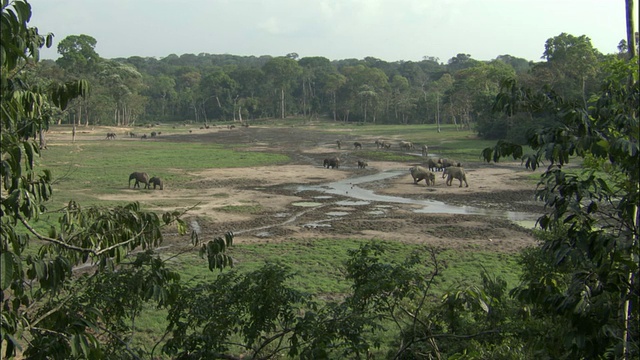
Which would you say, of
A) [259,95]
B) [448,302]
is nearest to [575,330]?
[448,302]

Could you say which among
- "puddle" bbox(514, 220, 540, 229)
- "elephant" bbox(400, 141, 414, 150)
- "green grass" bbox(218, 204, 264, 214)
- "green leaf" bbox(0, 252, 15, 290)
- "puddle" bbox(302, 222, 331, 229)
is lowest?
"puddle" bbox(302, 222, 331, 229)

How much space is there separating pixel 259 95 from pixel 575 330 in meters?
117

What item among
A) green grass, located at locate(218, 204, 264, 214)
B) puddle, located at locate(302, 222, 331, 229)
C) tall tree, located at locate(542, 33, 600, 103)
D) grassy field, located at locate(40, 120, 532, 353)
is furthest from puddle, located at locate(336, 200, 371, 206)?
tall tree, located at locate(542, 33, 600, 103)

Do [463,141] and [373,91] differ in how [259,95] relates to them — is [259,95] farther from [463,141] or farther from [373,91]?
[463,141]

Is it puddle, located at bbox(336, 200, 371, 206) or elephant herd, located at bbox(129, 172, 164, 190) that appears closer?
puddle, located at bbox(336, 200, 371, 206)

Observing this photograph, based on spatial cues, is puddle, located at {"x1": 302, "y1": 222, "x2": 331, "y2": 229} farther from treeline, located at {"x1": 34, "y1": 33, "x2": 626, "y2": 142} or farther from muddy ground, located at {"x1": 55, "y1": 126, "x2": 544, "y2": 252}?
treeline, located at {"x1": 34, "y1": 33, "x2": 626, "y2": 142}

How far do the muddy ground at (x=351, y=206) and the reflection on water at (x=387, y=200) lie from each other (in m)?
0.28

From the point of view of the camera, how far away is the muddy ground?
62.9 ft

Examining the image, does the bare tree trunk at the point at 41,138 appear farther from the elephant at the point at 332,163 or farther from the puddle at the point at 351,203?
the elephant at the point at 332,163

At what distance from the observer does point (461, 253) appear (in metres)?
16.8

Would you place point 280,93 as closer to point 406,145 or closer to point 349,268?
point 406,145

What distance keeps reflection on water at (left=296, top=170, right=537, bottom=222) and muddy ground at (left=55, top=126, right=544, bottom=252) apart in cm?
28

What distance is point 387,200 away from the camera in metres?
26.8

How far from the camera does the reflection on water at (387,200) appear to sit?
2311 cm
